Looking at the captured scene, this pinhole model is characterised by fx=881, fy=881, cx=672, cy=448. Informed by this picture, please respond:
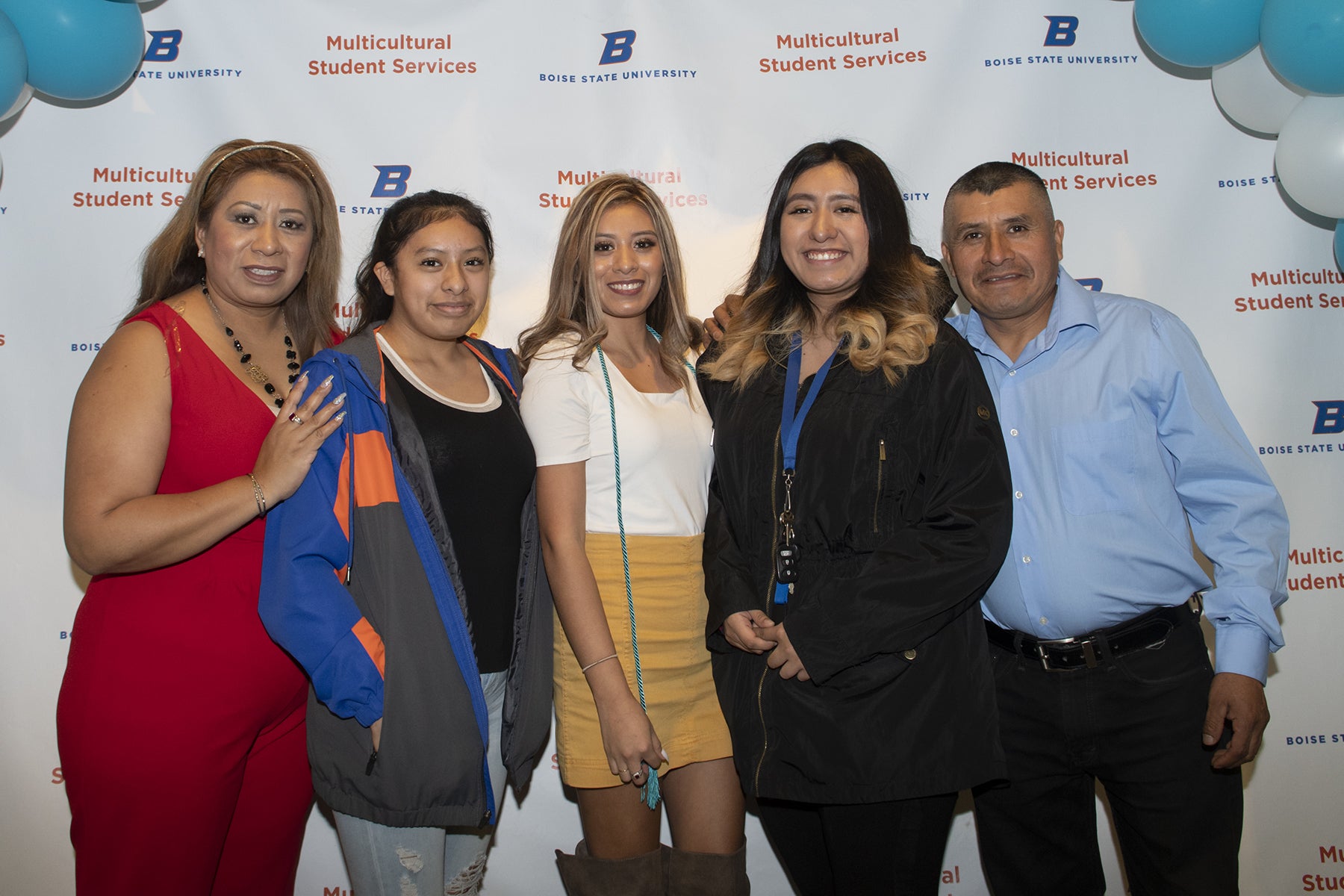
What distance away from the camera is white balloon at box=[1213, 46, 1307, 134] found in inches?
108

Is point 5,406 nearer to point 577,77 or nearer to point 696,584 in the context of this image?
point 577,77

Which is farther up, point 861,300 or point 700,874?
point 861,300

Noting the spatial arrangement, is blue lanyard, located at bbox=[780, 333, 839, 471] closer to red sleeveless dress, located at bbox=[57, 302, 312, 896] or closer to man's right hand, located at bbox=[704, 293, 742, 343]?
man's right hand, located at bbox=[704, 293, 742, 343]

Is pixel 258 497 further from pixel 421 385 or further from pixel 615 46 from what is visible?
pixel 615 46

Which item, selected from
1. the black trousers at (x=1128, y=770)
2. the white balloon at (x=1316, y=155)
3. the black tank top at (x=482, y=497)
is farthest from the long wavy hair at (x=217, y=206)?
the white balloon at (x=1316, y=155)

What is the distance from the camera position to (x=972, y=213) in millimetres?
2221

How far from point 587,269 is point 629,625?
2.99 ft

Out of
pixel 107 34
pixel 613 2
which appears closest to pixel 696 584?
pixel 613 2

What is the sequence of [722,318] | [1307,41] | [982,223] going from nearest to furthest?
[982,223]
[1307,41]
[722,318]

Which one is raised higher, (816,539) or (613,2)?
(613,2)

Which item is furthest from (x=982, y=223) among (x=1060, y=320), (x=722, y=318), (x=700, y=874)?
(x=700, y=874)

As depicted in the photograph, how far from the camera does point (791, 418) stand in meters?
1.97

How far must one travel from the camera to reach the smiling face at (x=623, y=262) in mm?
2264

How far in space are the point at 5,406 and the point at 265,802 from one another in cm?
182
